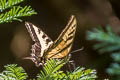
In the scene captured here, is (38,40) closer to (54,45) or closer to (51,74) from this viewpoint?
(54,45)

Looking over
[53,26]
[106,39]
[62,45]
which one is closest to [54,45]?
[62,45]

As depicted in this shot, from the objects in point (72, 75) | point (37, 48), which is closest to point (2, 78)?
point (72, 75)

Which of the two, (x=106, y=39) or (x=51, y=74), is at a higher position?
(x=106, y=39)

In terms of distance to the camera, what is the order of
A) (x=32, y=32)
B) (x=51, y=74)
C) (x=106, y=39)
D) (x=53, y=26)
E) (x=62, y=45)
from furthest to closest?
(x=53, y=26), (x=32, y=32), (x=62, y=45), (x=51, y=74), (x=106, y=39)

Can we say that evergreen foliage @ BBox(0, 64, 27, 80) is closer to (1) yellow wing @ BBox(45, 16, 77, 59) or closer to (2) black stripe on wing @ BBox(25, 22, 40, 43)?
(1) yellow wing @ BBox(45, 16, 77, 59)

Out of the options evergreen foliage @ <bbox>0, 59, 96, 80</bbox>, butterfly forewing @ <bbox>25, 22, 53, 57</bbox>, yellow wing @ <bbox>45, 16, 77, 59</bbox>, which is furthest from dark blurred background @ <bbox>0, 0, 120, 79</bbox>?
evergreen foliage @ <bbox>0, 59, 96, 80</bbox>

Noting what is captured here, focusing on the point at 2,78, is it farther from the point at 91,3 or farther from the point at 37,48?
the point at 91,3
